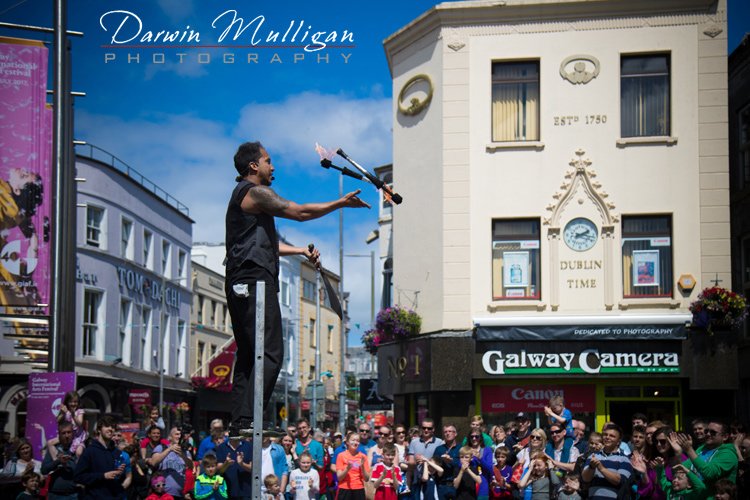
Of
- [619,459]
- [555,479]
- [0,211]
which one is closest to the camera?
[619,459]

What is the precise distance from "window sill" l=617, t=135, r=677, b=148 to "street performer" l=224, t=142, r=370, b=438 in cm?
1535

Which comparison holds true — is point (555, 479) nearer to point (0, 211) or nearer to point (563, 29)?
point (0, 211)

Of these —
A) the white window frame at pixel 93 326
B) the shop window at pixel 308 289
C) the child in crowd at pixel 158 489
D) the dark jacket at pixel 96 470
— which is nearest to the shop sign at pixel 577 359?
the child in crowd at pixel 158 489

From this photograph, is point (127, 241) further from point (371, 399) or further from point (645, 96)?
point (645, 96)

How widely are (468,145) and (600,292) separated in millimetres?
3970

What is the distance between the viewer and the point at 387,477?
15805 mm

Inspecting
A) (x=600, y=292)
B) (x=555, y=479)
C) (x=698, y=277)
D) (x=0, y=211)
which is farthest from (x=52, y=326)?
(x=698, y=277)

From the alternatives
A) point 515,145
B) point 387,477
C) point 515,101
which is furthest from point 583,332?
point 387,477

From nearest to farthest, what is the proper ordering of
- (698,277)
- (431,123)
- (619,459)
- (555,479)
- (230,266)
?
(230,266) → (619,459) → (555,479) → (698,277) → (431,123)

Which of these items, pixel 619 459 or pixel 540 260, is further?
pixel 540 260

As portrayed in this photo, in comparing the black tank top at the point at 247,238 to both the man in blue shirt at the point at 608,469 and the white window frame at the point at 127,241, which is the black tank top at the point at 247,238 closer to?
the man in blue shirt at the point at 608,469

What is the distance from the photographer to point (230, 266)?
694 centimetres

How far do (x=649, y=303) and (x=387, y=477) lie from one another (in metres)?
7.62

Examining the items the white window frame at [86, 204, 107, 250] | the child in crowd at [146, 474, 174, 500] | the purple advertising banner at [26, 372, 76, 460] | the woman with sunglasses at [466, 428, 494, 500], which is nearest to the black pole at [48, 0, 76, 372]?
the purple advertising banner at [26, 372, 76, 460]
